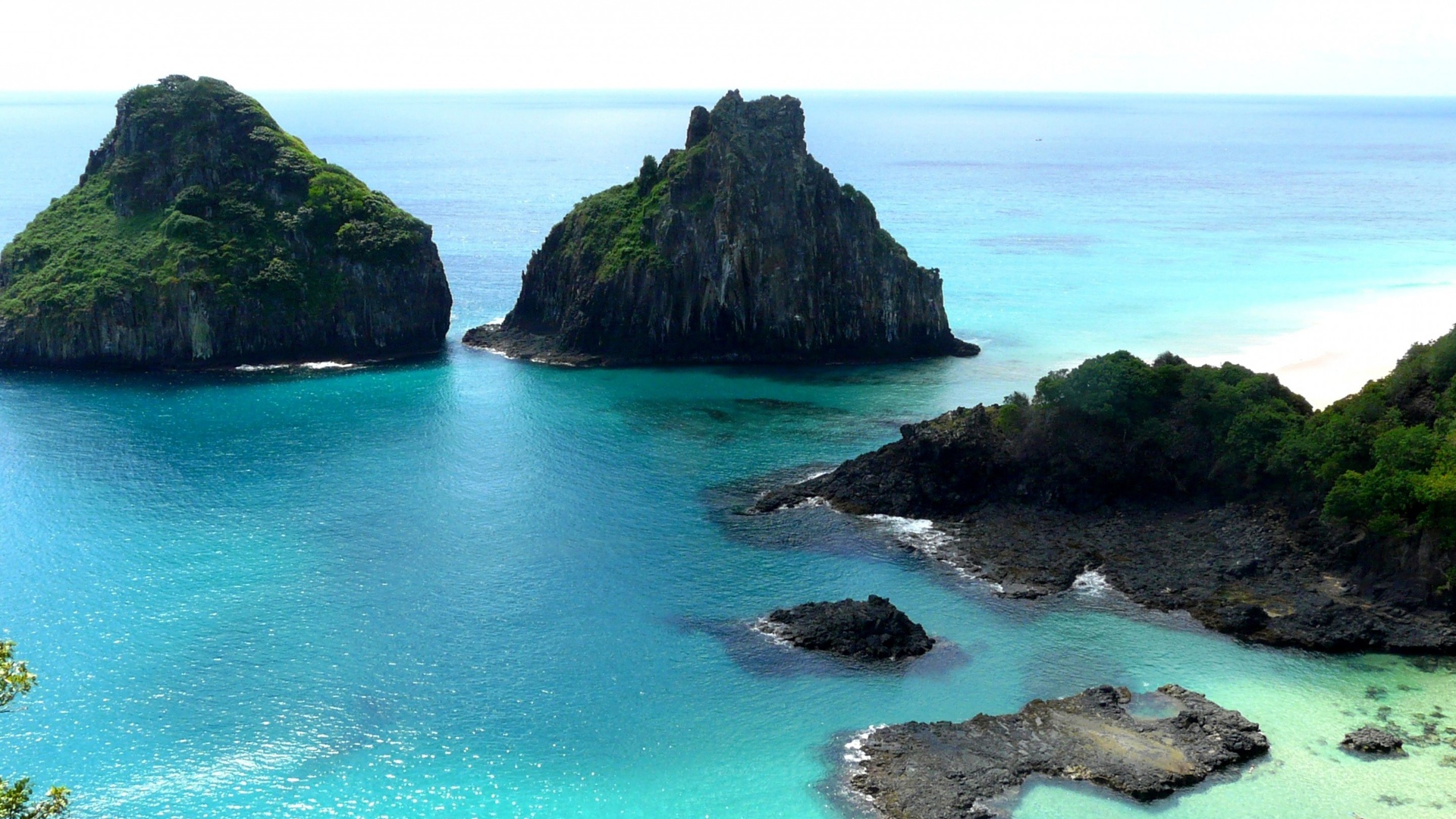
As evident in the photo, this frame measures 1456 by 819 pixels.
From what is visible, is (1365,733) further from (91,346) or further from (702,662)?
(91,346)

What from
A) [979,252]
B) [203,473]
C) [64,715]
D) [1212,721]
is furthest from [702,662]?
[979,252]

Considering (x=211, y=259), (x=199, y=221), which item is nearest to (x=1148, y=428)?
(x=211, y=259)

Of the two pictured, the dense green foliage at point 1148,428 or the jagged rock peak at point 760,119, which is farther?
the jagged rock peak at point 760,119

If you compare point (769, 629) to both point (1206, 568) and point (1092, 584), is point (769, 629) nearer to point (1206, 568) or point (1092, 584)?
point (1092, 584)

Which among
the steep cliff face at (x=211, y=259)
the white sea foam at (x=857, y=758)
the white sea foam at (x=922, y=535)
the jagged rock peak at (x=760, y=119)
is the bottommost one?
the white sea foam at (x=857, y=758)

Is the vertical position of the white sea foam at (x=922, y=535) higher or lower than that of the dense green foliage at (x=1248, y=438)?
lower

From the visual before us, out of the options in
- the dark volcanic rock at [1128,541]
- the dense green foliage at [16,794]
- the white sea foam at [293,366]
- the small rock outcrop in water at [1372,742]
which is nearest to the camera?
the dense green foliage at [16,794]

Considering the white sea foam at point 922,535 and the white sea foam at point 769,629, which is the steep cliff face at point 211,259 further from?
the white sea foam at point 769,629

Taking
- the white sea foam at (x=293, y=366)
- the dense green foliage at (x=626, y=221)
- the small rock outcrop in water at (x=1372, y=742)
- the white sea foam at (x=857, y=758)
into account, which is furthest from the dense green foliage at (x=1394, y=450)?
the white sea foam at (x=293, y=366)
